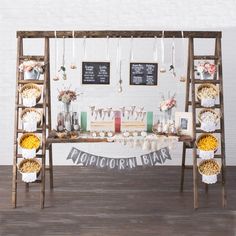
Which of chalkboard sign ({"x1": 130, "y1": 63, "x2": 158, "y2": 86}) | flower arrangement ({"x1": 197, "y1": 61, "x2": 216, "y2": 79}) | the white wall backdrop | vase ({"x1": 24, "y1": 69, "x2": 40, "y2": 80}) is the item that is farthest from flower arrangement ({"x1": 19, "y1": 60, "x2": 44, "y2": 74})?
the white wall backdrop

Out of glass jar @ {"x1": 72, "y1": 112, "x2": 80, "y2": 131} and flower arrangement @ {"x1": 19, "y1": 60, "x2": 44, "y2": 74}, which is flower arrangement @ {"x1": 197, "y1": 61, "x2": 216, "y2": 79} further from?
flower arrangement @ {"x1": 19, "y1": 60, "x2": 44, "y2": 74}

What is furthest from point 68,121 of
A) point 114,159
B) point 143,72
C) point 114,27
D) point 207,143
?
point 114,27

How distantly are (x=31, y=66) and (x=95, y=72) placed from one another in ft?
2.75

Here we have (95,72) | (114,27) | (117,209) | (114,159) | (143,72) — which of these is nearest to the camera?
(117,209)

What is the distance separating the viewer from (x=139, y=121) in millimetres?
5566

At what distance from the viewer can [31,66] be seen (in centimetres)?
534

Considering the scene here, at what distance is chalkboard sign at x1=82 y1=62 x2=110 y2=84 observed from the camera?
18.6 ft

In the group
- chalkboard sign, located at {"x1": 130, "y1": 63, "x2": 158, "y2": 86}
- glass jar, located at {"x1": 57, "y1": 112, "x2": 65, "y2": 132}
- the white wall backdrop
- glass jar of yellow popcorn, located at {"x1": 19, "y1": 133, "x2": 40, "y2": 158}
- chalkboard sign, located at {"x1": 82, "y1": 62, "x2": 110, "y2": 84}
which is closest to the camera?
glass jar of yellow popcorn, located at {"x1": 19, "y1": 133, "x2": 40, "y2": 158}

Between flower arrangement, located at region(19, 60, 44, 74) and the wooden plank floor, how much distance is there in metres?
1.64

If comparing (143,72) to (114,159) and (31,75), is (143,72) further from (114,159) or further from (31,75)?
(114,159)

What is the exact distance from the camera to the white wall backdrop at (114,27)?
7707mm

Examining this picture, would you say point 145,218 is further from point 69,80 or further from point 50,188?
point 69,80

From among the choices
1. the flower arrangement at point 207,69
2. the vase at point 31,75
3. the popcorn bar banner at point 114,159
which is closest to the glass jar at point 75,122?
the vase at point 31,75

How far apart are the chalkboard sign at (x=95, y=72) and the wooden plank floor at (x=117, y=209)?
1.52 meters
